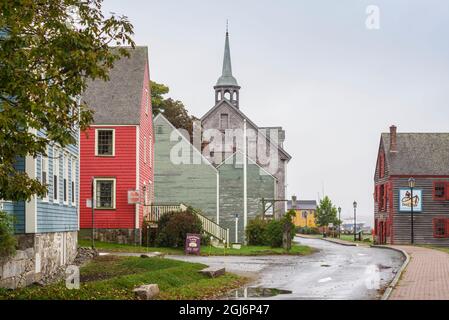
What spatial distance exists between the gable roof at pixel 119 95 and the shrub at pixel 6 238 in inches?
880

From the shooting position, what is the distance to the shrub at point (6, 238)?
19203 millimetres

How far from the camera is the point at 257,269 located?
1113 inches

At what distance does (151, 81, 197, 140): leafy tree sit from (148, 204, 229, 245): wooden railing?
26186mm

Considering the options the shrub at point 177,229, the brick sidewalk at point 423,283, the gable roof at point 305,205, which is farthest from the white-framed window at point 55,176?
the gable roof at point 305,205

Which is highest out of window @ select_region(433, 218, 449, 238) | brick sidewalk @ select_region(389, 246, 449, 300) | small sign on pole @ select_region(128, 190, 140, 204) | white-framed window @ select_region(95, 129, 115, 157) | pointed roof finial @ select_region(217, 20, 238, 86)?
pointed roof finial @ select_region(217, 20, 238, 86)

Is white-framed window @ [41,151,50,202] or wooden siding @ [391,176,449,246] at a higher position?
white-framed window @ [41,151,50,202]

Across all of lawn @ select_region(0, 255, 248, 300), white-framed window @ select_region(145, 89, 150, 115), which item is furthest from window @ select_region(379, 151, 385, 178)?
lawn @ select_region(0, 255, 248, 300)

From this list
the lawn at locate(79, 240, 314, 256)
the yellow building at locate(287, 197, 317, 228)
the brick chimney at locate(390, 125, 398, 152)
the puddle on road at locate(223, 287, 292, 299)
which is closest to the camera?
the puddle on road at locate(223, 287, 292, 299)

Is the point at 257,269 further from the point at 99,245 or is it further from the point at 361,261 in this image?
the point at 99,245

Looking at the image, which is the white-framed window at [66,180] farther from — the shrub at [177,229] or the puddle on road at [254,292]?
the shrub at [177,229]

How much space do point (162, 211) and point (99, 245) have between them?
634cm

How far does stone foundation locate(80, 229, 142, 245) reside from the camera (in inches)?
1668

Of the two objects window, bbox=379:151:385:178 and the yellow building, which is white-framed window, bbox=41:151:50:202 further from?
the yellow building
